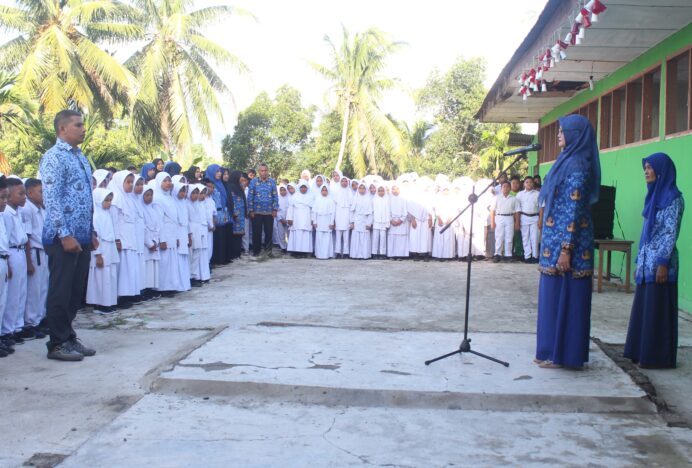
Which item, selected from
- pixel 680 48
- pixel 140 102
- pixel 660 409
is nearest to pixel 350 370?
pixel 660 409

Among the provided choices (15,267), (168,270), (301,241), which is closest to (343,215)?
(301,241)

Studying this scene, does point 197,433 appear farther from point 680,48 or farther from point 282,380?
point 680,48

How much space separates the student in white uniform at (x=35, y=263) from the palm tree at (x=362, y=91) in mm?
22610

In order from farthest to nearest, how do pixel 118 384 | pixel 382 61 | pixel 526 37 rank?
pixel 382 61 → pixel 526 37 → pixel 118 384

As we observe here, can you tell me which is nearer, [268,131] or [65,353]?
[65,353]

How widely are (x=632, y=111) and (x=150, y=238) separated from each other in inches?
299

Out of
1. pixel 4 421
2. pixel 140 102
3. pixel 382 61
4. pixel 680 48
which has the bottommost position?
pixel 4 421

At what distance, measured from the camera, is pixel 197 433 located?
4016 mm

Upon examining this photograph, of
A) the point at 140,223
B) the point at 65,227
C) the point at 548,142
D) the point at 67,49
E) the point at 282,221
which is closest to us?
the point at 65,227

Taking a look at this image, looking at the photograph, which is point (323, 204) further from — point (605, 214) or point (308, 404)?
point (308, 404)

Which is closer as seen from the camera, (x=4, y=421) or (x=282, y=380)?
(x=4, y=421)

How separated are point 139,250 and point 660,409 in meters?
6.31

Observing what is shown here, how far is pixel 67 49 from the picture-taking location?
2100 cm

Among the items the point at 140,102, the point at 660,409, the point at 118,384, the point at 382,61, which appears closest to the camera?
the point at 660,409
